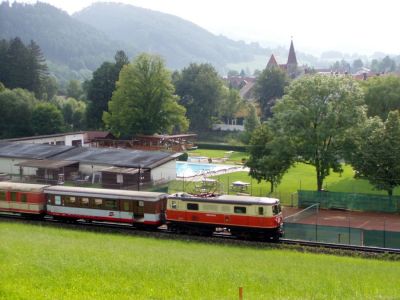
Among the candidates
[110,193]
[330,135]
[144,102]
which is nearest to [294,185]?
[330,135]

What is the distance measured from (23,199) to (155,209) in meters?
10.1

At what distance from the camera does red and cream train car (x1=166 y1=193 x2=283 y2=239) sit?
3152 cm

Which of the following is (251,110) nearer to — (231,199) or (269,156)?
(269,156)

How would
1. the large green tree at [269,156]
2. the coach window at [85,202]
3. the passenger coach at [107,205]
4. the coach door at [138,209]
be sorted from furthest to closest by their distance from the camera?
the large green tree at [269,156] → the coach window at [85,202] → the coach door at [138,209] → the passenger coach at [107,205]

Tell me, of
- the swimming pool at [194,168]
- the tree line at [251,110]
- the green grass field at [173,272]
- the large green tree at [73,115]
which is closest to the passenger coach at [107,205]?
the green grass field at [173,272]

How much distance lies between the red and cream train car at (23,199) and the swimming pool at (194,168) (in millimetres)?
24868

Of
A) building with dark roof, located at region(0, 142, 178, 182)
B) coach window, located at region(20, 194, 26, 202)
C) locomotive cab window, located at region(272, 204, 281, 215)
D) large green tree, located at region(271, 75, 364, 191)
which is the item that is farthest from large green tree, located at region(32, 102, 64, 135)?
locomotive cab window, located at region(272, 204, 281, 215)

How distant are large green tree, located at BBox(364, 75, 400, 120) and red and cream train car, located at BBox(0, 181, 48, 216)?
41.4m

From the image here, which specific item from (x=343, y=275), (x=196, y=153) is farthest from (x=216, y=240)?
(x=196, y=153)

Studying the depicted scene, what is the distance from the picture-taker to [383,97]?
63719 mm

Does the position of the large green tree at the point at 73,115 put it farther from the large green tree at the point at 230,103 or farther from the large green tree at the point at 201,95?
the large green tree at the point at 230,103

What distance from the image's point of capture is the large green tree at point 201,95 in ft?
341

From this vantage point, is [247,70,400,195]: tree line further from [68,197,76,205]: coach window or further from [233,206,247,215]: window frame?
[68,197,76,205]: coach window

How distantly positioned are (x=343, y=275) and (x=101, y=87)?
76.3 metres
